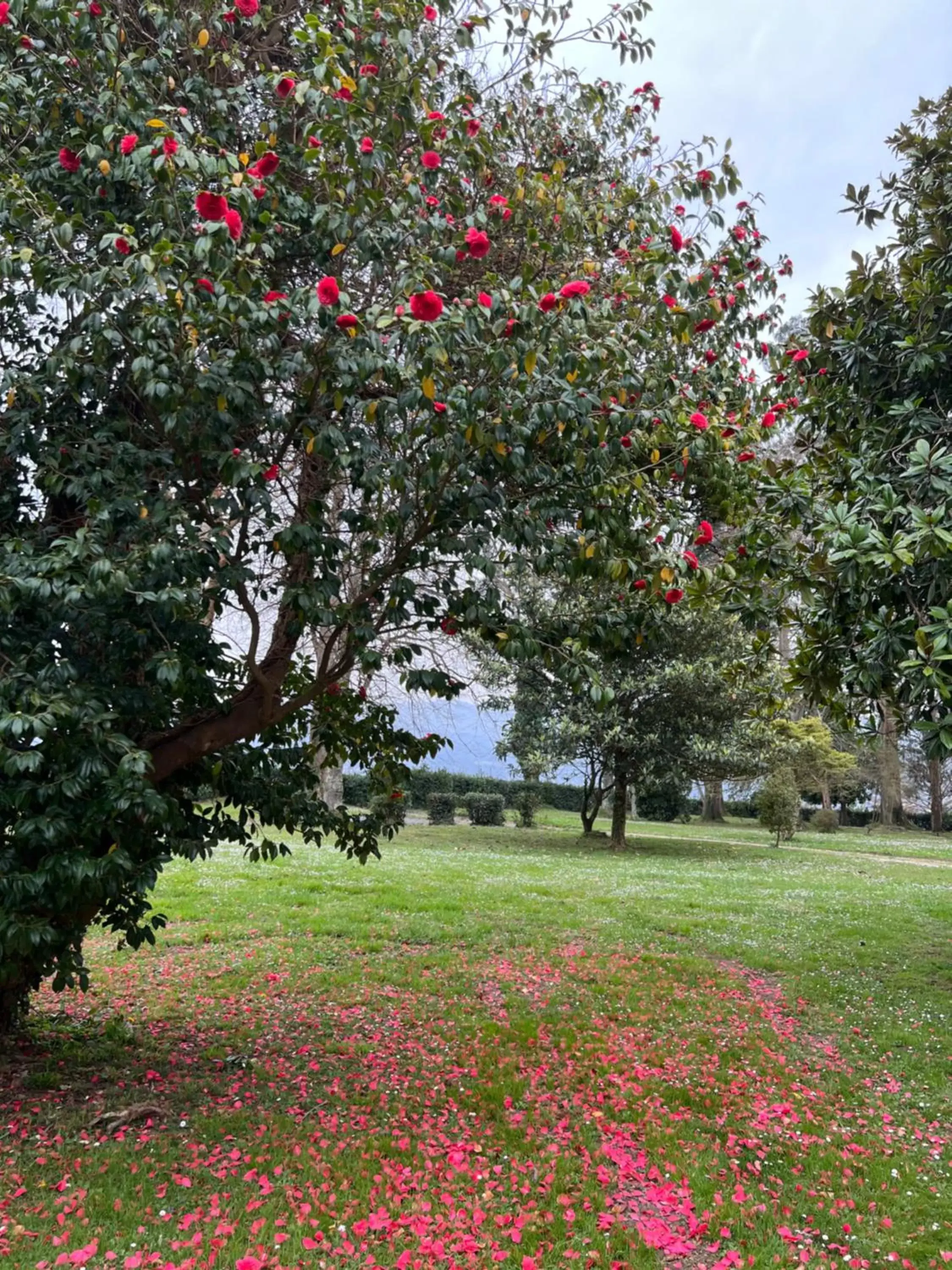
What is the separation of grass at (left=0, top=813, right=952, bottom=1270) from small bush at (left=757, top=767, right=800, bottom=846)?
40.2ft

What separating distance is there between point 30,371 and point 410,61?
2.95 metres

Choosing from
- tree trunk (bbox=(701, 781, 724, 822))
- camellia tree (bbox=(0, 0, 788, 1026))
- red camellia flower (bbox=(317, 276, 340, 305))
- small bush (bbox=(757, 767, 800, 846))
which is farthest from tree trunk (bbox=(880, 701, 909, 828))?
red camellia flower (bbox=(317, 276, 340, 305))

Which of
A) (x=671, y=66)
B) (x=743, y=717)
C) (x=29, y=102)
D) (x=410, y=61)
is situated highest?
(x=671, y=66)

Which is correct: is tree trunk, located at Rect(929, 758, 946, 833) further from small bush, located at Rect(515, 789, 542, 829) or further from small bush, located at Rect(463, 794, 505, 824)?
small bush, located at Rect(463, 794, 505, 824)

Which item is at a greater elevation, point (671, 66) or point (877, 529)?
point (671, 66)

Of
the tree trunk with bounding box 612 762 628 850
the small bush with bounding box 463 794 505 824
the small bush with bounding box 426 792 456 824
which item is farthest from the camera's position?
the small bush with bounding box 463 794 505 824

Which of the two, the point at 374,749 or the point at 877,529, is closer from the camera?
the point at 877,529

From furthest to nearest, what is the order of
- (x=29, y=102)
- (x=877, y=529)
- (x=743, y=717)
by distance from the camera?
1. (x=743, y=717)
2. (x=877, y=529)
3. (x=29, y=102)

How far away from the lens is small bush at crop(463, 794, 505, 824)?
79.0ft

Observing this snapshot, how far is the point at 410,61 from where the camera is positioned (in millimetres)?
5012

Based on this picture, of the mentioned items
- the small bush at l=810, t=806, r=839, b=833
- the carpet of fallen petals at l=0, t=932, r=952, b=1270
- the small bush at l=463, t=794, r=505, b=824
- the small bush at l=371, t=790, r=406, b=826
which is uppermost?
the small bush at l=371, t=790, r=406, b=826

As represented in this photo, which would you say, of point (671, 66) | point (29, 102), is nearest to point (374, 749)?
point (29, 102)

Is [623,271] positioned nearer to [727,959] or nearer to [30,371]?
[30,371]

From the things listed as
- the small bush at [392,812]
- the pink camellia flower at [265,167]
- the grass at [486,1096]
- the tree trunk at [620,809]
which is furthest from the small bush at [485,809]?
the pink camellia flower at [265,167]
